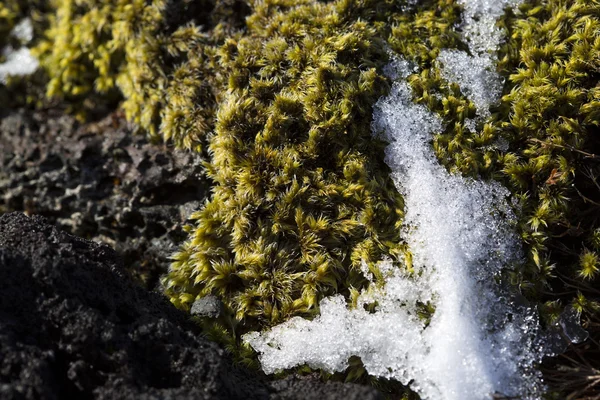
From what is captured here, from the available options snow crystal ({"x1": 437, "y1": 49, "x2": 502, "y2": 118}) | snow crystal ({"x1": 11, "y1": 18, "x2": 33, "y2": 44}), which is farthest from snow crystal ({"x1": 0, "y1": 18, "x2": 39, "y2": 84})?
snow crystal ({"x1": 437, "y1": 49, "x2": 502, "y2": 118})

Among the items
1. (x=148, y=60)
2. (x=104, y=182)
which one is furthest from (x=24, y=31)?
(x=104, y=182)

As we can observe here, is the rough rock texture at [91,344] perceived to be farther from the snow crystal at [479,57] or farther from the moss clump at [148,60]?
the snow crystal at [479,57]

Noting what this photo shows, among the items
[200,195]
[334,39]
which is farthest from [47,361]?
[334,39]

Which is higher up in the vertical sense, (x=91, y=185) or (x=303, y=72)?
(x=303, y=72)

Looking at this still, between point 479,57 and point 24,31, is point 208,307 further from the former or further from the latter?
point 24,31

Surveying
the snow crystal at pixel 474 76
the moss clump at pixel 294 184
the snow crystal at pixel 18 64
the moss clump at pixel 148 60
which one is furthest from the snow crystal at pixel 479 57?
the snow crystal at pixel 18 64

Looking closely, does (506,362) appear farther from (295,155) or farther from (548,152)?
(295,155)

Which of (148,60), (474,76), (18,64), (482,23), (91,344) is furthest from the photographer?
(18,64)

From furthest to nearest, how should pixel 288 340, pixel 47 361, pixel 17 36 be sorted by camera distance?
pixel 17 36 < pixel 288 340 < pixel 47 361
